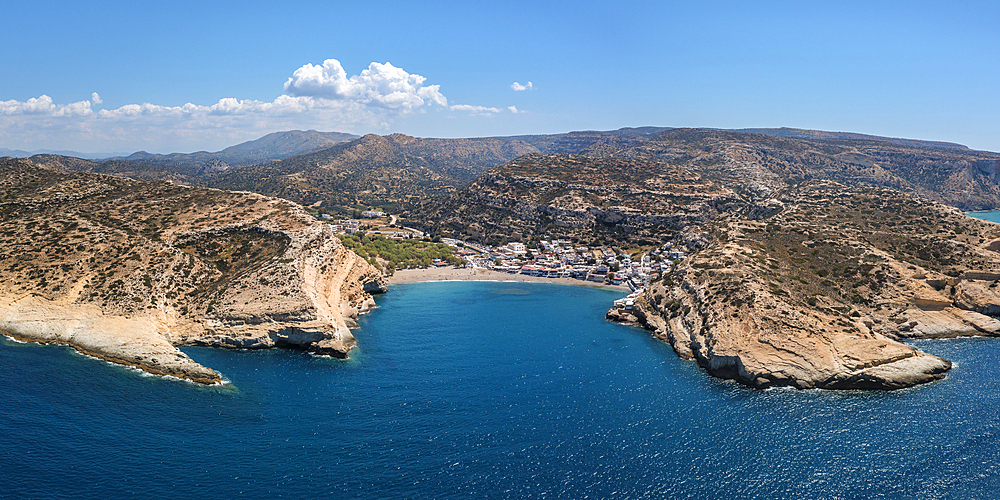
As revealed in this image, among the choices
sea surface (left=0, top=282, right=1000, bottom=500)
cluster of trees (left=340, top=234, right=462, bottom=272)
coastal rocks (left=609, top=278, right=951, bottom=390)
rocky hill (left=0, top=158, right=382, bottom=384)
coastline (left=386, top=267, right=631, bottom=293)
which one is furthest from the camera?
cluster of trees (left=340, top=234, right=462, bottom=272)

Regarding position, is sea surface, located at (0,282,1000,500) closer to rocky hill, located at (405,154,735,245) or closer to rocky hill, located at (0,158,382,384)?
rocky hill, located at (0,158,382,384)

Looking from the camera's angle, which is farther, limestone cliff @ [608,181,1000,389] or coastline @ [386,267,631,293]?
coastline @ [386,267,631,293]

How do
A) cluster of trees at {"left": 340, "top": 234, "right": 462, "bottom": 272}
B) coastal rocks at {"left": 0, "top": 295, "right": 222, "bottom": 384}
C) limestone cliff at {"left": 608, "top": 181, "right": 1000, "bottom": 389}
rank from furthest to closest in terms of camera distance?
1. cluster of trees at {"left": 340, "top": 234, "right": 462, "bottom": 272}
2. limestone cliff at {"left": 608, "top": 181, "right": 1000, "bottom": 389}
3. coastal rocks at {"left": 0, "top": 295, "right": 222, "bottom": 384}

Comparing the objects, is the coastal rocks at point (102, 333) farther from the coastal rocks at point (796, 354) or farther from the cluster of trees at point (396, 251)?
the cluster of trees at point (396, 251)

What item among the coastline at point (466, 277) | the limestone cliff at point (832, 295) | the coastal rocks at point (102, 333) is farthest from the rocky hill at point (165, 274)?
the limestone cliff at point (832, 295)

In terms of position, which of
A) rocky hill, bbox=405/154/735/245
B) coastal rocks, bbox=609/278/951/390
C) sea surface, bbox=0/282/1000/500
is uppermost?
rocky hill, bbox=405/154/735/245

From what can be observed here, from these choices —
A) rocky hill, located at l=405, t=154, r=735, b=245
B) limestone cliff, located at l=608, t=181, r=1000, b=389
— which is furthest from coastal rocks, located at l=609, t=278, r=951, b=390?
rocky hill, located at l=405, t=154, r=735, b=245

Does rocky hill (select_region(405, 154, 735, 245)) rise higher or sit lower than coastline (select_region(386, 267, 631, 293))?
higher

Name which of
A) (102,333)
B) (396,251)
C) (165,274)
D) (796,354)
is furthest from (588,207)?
(102,333)
